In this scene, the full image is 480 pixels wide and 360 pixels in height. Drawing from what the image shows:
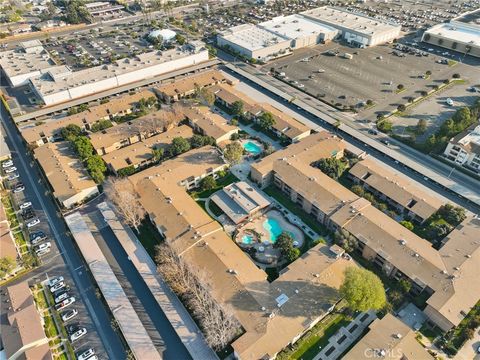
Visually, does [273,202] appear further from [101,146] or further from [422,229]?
[101,146]

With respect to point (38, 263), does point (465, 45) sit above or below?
above

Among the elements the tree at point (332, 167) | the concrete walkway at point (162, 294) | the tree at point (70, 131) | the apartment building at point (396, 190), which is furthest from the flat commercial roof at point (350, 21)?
the concrete walkway at point (162, 294)

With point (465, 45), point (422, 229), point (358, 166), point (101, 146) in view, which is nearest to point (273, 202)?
point (358, 166)

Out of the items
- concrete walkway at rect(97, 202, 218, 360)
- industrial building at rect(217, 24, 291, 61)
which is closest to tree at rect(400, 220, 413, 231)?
concrete walkway at rect(97, 202, 218, 360)

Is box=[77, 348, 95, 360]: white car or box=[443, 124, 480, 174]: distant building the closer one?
box=[77, 348, 95, 360]: white car

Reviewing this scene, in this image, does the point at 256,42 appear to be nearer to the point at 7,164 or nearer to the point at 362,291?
the point at 7,164

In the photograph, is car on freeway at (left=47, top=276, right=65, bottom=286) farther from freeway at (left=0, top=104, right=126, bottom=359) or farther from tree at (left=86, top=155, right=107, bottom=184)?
tree at (left=86, top=155, right=107, bottom=184)
